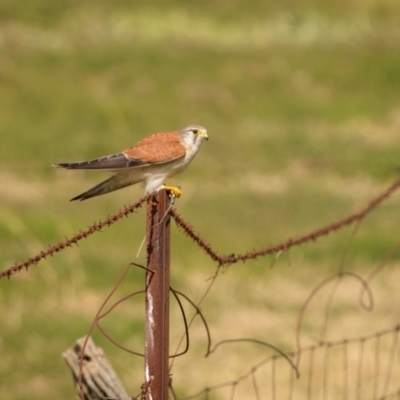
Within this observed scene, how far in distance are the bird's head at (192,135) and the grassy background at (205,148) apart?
2.59 m

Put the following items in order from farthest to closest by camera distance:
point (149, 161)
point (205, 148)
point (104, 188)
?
1. point (205, 148)
2. point (149, 161)
3. point (104, 188)

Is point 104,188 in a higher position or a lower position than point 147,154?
lower

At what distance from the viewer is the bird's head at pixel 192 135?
15.4ft

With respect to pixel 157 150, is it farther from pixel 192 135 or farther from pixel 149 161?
pixel 192 135

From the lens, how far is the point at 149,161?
4.37 metres

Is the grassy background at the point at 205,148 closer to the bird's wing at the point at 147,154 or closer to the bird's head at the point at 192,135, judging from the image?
the bird's head at the point at 192,135

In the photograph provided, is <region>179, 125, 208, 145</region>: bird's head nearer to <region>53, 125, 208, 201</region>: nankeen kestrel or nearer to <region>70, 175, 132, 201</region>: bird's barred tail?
<region>53, 125, 208, 201</region>: nankeen kestrel

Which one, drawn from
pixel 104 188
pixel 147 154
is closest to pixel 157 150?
pixel 147 154

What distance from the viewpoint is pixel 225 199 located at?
1311 cm

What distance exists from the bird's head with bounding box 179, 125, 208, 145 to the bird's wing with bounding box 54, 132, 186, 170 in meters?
0.05

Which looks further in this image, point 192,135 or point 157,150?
point 192,135

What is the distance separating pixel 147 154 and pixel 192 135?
456mm

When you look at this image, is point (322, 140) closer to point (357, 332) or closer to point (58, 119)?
point (58, 119)

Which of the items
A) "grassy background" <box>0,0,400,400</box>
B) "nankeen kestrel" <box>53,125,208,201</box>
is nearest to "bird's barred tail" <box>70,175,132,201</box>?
"nankeen kestrel" <box>53,125,208,201</box>
